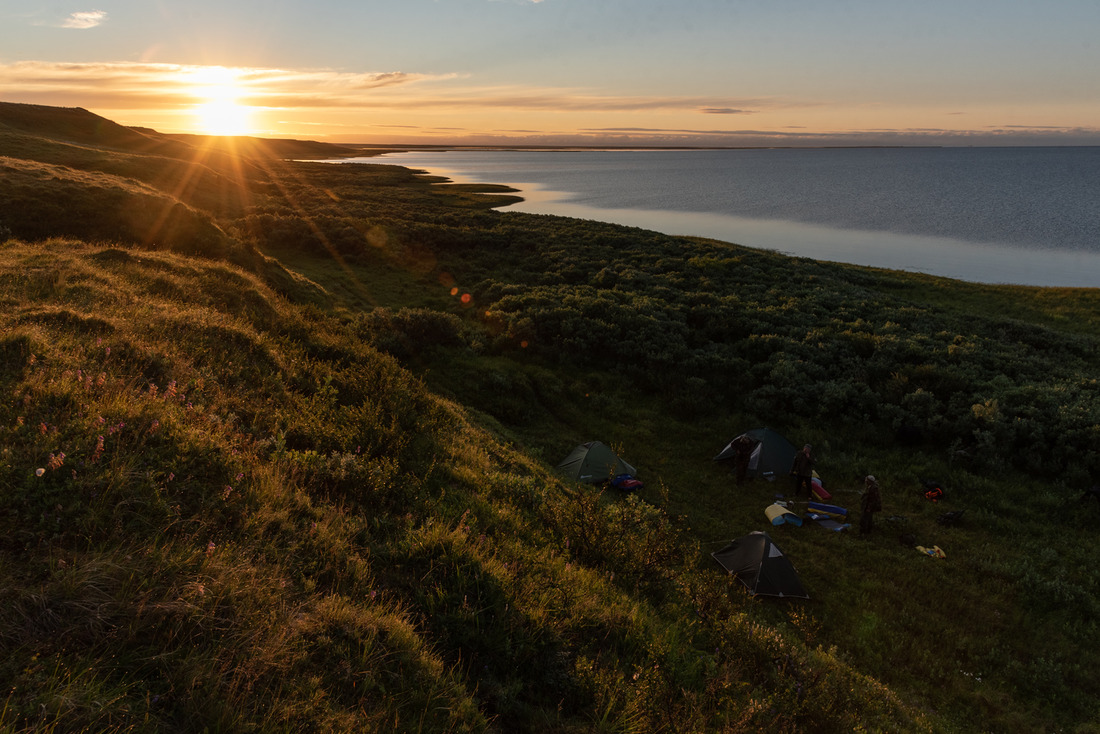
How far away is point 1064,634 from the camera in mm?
10203

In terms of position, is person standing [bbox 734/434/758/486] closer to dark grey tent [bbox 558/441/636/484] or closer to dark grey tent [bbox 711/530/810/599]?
dark grey tent [bbox 558/441/636/484]

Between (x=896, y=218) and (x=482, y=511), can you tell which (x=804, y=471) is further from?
(x=896, y=218)

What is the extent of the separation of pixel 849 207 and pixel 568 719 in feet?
365

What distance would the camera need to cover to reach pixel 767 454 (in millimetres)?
16266

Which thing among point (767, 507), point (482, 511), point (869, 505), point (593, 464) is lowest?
point (767, 507)

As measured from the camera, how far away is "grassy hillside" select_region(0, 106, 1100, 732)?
12.7 feet

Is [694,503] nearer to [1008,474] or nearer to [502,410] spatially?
[502,410]

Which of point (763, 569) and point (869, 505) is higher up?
point (869, 505)

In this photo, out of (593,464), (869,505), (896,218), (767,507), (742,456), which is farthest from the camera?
(896,218)

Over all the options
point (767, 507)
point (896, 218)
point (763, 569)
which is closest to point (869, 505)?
point (767, 507)

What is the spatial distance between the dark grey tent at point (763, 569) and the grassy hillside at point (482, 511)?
18.0 inches

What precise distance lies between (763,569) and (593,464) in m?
5.26

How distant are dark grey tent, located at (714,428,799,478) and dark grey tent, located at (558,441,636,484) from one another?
3671 mm

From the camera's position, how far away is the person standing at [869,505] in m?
13.1
